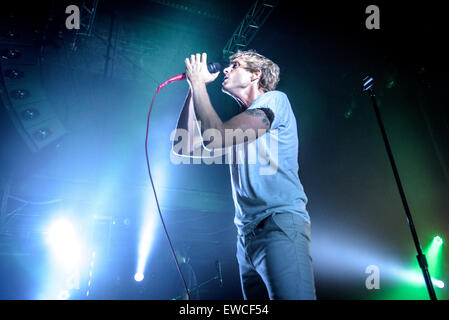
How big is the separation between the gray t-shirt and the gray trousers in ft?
0.16

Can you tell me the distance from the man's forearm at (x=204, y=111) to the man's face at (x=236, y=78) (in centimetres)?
39

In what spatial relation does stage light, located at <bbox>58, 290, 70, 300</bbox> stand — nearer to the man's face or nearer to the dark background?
the dark background

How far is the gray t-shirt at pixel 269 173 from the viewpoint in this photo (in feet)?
4.12

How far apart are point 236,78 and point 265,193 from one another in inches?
34.1

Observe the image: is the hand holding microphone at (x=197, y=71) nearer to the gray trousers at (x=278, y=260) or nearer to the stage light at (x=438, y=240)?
the gray trousers at (x=278, y=260)

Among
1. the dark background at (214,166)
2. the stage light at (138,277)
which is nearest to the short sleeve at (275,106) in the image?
the dark background at (214,166)

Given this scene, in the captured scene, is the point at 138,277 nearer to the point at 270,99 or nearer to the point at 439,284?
the point at 439,284

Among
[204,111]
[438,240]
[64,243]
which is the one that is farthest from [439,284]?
[64,243]

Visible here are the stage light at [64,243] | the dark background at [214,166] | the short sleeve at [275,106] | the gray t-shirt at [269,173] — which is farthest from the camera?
the stage light at [64,243]

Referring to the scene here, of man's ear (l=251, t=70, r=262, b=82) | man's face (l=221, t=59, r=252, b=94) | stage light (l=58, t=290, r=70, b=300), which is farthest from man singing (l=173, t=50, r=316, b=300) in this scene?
stage light (l=58, t=290, r=70, b=300)

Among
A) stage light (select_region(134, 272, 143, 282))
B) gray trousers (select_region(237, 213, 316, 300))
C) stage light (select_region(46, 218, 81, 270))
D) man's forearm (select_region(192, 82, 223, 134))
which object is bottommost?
stage light (select_region(134, 272, 143, 282))

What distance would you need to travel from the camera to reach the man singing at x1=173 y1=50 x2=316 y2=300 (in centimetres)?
108
